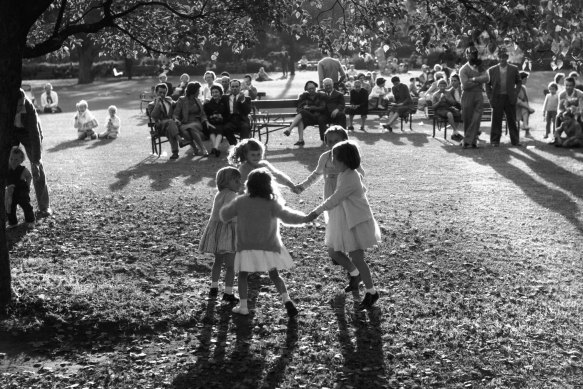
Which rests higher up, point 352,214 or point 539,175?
point 352,214

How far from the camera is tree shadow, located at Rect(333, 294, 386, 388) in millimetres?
7078

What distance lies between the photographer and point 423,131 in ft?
85.8

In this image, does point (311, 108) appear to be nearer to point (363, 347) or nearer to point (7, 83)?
point (7, 83)

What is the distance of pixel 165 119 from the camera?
21078 millimetres

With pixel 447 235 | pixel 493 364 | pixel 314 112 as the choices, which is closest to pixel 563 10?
pixel 493 364

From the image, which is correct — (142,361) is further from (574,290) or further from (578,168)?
(578,168)

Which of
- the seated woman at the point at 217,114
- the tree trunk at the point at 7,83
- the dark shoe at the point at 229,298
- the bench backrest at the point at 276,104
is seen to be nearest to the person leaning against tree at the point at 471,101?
the bench backrest at the point at 276,104

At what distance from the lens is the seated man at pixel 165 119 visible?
20859mm

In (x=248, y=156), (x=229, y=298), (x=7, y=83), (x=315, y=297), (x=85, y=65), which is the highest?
(x=7, y=83)

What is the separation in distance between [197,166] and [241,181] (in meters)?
9.97

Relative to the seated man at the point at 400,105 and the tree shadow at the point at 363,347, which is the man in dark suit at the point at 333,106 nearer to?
the seated man at the point at 400,105

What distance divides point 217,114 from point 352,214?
41.1 feet

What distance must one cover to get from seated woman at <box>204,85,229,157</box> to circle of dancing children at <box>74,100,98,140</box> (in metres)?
5.71

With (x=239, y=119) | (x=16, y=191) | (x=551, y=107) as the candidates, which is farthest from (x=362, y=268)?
(x=551, y=107)
